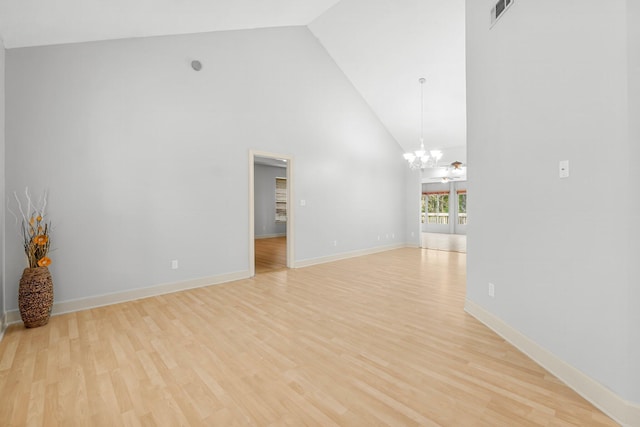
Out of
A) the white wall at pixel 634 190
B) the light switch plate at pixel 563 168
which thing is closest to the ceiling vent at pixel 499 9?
the white wall at pixel 634 190

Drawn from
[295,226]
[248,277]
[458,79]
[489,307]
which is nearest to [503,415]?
[489,307]

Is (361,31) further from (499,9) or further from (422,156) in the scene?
(499,9)

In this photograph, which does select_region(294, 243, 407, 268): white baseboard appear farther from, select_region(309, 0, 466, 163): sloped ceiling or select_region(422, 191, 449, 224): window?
select_region(422, 191, 449, 224): window

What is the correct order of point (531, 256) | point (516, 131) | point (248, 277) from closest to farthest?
point (531, 256)
point (516, 131)
point (248, 277)

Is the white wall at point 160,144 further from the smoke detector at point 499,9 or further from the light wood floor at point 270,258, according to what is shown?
the smoke detector at point 499,9

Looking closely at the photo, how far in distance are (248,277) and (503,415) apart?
380 cm

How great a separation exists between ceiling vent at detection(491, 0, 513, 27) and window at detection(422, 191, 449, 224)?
33.8ft

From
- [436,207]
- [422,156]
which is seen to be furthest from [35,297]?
[436,207]

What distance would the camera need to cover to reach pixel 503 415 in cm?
151

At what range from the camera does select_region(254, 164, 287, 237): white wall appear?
9.78 meters

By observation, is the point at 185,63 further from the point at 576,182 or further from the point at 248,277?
the point at 576,182

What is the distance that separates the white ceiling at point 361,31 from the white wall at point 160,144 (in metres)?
0.31

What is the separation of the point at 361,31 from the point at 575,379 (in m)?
5.61

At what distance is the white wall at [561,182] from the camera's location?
4.89 feet
